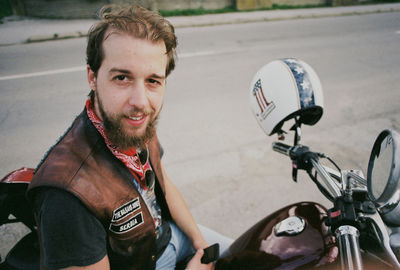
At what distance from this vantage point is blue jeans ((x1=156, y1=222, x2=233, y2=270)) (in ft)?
5.43

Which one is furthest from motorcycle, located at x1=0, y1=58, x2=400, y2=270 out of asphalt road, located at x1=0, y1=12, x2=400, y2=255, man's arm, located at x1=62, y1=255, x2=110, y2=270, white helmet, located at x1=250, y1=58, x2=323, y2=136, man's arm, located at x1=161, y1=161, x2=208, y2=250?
asphalt road, located at x1=0, y1=12, x2=400, y2=255

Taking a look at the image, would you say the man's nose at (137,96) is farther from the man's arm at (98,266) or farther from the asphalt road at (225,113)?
the asphalt road at (225,113)

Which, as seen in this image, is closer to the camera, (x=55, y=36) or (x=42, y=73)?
(x=42, y=73)

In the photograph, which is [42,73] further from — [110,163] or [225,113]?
[110,163]

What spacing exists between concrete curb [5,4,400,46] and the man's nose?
832 centimetres

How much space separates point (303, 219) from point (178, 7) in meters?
12.8

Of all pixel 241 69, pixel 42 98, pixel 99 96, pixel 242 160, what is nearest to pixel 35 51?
pixel 42 98

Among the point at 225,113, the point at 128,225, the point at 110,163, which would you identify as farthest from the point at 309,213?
the point at 225,113

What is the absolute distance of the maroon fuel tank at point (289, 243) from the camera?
1128 mm

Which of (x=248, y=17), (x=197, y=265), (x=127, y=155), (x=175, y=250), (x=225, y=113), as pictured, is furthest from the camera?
(x=248, y=17)

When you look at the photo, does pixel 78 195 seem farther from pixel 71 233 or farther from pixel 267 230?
pixel 267 230

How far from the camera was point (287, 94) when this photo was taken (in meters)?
1.47

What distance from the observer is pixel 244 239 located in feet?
4.61

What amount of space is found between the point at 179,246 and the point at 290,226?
31.8 inches
